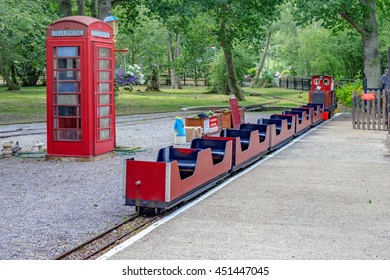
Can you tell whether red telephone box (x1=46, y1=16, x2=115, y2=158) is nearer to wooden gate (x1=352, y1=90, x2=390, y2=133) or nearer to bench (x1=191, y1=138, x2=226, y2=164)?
bench (x1=191, y1=138, x2=226, y2=164)

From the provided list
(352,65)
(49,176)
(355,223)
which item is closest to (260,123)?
(49,176)

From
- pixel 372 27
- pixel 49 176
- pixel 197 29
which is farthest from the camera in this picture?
pixel 197 29

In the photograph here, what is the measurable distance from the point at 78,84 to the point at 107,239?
7.50 metres

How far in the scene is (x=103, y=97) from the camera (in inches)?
656

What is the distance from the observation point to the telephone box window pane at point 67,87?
16.1 m

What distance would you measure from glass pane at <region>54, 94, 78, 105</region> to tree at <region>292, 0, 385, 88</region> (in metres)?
18.2

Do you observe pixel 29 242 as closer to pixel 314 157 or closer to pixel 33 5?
pixel 314 157

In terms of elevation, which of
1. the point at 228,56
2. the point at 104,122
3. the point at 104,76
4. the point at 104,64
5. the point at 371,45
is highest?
the point at 371,45

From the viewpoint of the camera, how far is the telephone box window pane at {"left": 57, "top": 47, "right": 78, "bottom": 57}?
1584 centimetres

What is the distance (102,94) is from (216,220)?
23.9 ft

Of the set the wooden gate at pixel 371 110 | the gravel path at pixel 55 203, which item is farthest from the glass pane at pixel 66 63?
the wooden gate at pixel 371 110

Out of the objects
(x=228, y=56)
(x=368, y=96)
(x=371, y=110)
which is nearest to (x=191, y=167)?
(x=368, y=96)

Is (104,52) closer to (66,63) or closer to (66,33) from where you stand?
(66,63)

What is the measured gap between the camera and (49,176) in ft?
47.4
